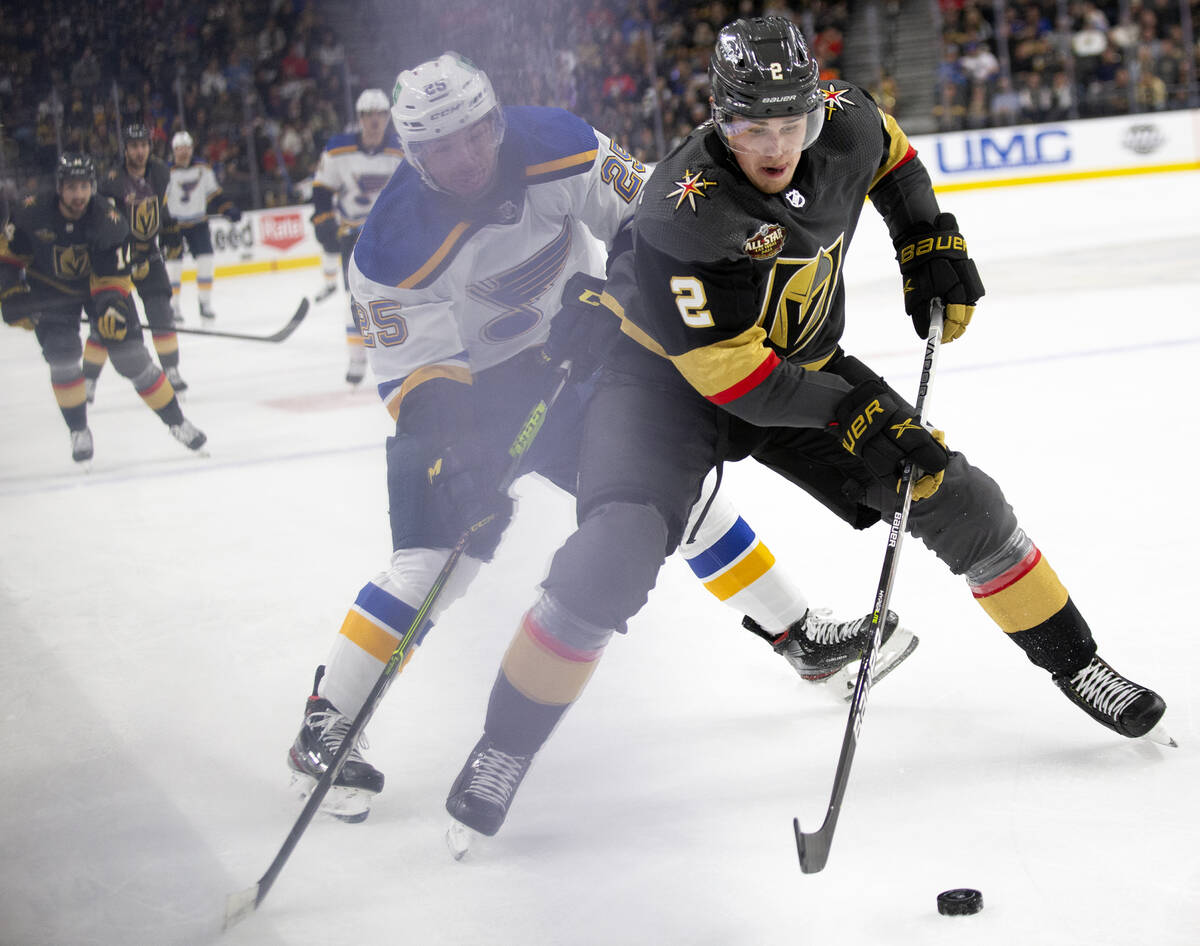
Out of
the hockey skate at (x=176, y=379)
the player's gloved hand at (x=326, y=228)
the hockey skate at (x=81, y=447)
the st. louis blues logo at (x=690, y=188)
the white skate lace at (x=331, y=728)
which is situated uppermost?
the st. louis blues logo at (x=690, y=188)

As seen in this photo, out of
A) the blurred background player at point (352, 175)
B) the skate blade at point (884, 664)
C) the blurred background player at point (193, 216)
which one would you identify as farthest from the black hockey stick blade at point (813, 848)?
the blurred background player at point (193, 216)

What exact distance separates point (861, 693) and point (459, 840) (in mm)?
569

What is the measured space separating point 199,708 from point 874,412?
140cm

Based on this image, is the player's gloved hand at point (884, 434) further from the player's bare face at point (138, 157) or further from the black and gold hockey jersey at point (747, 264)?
the player's bare face at point (138, 157)

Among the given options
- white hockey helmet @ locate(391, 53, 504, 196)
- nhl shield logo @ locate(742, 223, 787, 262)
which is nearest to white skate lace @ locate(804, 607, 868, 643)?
nhl shield logo @ locate(742, 223, 787, 262)

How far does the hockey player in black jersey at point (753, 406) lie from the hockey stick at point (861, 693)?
0.03 m

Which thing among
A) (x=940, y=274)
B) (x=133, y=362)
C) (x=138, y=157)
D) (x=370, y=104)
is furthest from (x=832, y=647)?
(x=138, y=157)

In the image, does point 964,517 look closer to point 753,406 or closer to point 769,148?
point 753,406

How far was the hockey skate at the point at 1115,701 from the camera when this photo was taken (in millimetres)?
1720

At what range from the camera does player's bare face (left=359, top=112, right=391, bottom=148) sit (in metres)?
5.79

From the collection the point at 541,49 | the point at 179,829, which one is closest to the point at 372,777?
the point at 179,829

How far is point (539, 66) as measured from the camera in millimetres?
10500

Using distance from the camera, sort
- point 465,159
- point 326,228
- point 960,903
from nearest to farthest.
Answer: point 960,903 → point 465,159 → point 326,228

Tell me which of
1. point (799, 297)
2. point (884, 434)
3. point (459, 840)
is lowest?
point (459, 840)
